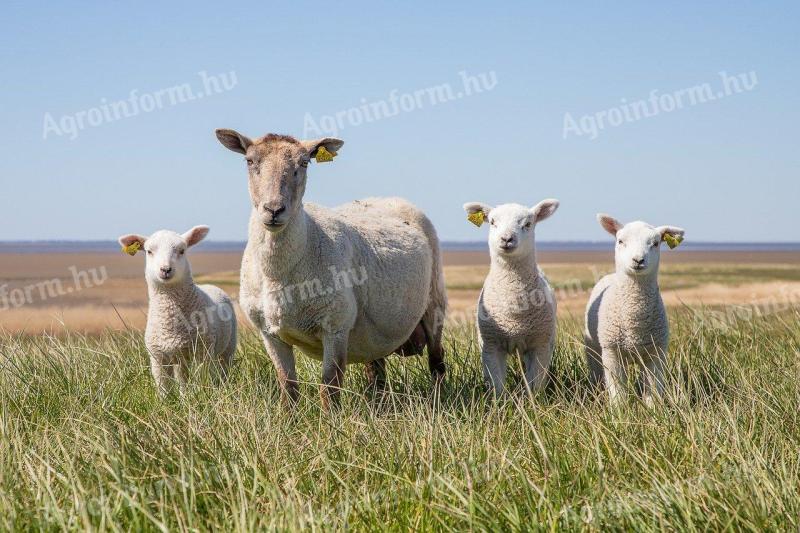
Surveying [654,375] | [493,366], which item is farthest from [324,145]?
[654,375]

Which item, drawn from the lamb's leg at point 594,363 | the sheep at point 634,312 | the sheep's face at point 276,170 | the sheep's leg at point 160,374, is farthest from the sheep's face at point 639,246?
the sheep's leg at point 160,374

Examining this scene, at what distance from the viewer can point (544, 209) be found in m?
6.30

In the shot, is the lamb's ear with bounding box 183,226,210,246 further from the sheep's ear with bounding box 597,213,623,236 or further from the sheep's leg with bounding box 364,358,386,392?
the sheep's ear with bounding box 597,213,623,236

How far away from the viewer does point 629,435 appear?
429cm

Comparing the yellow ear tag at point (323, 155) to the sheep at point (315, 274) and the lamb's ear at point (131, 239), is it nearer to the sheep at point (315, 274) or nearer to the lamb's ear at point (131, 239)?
the sheep at point (315, 274)

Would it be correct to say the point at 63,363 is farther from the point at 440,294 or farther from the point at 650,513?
the point at 650,513

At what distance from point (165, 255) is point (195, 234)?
43cm

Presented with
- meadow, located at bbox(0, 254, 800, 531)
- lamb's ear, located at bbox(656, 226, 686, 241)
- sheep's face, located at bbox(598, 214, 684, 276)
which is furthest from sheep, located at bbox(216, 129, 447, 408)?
lamb's ear, located at bbox(656, 226, 686, 241)

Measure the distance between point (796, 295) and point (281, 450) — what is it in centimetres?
816

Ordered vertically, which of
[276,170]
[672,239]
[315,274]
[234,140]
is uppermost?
[234,140]

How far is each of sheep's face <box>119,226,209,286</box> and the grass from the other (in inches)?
45.2

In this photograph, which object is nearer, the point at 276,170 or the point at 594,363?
the point at 276,170

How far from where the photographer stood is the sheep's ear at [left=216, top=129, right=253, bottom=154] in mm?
5696

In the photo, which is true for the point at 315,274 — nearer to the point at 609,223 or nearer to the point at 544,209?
the point at 544,209
